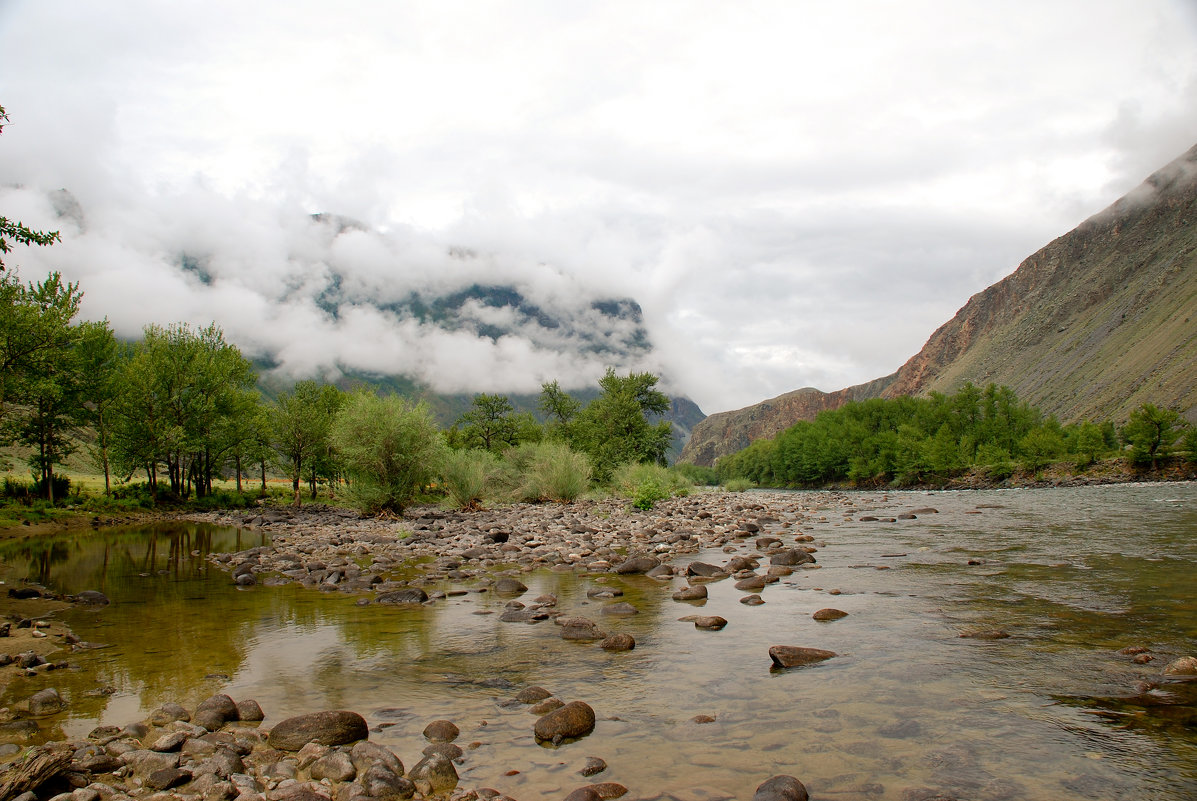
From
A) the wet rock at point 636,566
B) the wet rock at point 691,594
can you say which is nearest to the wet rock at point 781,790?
the wet rock at point 691,594

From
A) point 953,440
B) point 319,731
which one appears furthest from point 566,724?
point 953,440

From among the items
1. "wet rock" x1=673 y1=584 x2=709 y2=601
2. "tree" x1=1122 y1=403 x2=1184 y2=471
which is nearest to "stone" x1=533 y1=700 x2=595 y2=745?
"wet rock" x1=673 y1=584 x2=709 y2=601

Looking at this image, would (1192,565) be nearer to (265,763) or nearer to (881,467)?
(265,763)

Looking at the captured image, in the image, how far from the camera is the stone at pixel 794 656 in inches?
342

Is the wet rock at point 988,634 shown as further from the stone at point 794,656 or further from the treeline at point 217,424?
the treeline at point 217,424

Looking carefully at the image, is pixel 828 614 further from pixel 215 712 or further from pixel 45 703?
pixel 45 703

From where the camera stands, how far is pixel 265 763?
612 centimetres

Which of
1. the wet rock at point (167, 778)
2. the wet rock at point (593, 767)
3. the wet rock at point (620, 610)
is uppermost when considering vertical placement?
the wet rock at point (167, 778)

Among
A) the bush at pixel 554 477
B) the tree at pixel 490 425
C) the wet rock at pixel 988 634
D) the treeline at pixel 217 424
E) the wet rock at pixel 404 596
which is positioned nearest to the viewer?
the wet rock at pixel 988 634

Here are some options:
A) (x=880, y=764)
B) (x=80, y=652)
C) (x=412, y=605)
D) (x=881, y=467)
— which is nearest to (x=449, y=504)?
(x=412, y=605)

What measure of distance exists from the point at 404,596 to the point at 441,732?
7.96 meters

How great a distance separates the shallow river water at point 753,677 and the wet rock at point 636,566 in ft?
3.98

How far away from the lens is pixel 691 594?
13500 millimetres

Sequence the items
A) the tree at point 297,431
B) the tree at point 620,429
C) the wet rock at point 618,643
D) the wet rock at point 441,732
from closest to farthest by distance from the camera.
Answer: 1. the wet rock at point 441,732
2. the wet rock at point 618,643
3. the tree at point 297,431
4. the tree at point 620,429
